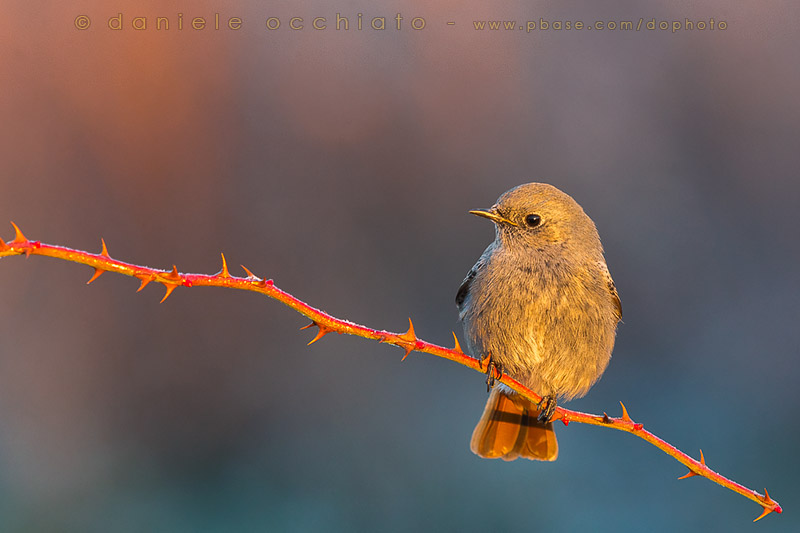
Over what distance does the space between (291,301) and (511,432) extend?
1.94 m

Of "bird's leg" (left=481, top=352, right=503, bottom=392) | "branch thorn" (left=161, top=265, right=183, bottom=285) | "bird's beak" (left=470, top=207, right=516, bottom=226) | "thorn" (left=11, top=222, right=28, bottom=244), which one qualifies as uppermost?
"thorn" (left=11, top=222, right=28, bottom=244)

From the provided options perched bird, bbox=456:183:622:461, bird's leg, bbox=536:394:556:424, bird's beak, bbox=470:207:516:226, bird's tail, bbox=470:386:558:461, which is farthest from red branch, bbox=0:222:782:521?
bird's tail, bbox=470:386:558:461

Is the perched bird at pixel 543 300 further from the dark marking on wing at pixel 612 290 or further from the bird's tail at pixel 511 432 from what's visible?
the bird's tail at pixel 511 432

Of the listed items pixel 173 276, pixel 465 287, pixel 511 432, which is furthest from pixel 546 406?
pixel 173 276

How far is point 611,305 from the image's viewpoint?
269 cm

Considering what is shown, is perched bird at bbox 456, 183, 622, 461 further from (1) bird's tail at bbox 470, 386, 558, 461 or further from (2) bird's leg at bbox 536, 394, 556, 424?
(1) bird's tail at bbox 470, 386, 558, 461

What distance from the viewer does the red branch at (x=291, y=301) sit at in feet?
4.06

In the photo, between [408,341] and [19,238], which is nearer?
[19,238]

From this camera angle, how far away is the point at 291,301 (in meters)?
1.41

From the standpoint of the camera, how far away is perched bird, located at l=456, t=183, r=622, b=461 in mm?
2281

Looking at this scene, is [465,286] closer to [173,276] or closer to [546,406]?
[546,406]

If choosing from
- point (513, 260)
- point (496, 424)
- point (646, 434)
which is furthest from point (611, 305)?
point (646, 434)

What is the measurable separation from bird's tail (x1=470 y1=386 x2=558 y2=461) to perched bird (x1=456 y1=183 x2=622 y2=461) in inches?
10.6

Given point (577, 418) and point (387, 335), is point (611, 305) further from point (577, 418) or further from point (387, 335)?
point (387, 335)
